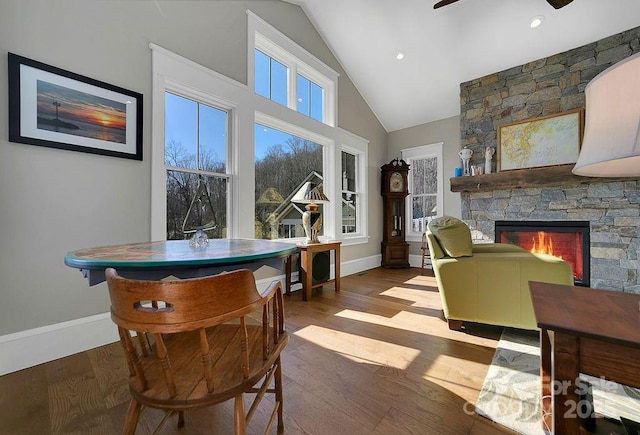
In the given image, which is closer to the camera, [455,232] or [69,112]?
[69,112]

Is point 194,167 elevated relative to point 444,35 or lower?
lower

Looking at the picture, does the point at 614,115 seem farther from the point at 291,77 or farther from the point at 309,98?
the point at 309,98

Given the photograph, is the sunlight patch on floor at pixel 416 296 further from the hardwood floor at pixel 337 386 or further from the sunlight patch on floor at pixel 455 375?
the sunlight patch on floor at pixel 455 375

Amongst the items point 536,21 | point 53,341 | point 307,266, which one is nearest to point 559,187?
point 536,21

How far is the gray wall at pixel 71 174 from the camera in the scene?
172 cm

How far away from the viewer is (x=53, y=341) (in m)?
1.84

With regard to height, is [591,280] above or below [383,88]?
below

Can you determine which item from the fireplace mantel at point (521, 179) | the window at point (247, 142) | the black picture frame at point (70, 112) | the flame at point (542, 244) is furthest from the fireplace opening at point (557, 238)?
the black picture frame at point (70, 112)

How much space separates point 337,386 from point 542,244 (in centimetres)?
379

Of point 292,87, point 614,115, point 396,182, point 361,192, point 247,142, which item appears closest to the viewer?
point 614,115

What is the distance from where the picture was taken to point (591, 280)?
341 cm

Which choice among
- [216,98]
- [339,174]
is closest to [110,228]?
[216,98]

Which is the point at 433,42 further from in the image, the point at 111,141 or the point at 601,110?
the point at 111,141

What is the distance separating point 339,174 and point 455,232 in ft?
8.09
